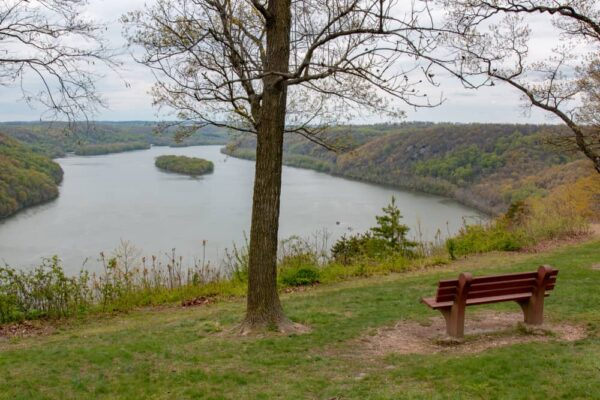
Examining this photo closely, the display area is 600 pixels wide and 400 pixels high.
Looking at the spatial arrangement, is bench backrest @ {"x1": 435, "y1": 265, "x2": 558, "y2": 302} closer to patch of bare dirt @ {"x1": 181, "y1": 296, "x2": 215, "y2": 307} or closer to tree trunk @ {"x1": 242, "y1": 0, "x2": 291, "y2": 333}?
tree trunk @ {"x1": 242, "y1": 0, "x2": 291, "y2": 333}

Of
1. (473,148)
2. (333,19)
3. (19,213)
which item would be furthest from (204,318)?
(473,148)

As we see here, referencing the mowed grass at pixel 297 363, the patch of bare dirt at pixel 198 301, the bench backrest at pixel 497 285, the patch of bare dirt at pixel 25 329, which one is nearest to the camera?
the mowed grass at pixel 297 363

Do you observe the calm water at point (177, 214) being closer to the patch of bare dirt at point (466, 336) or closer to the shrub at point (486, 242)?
the shrub at point (486, 242)

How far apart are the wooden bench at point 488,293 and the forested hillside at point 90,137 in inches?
144

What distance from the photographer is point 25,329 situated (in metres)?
7.25

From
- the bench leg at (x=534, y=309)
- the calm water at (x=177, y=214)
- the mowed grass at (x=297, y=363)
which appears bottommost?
the calm water at (x=177, y=214)

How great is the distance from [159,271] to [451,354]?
20.0 ft

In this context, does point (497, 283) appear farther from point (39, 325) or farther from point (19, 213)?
point (19, 213)

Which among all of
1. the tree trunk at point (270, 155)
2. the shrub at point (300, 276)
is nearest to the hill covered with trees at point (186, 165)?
the shrub at point (300, 276)

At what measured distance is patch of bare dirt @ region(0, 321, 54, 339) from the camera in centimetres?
700

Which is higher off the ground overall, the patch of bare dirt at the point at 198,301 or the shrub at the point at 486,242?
the shrub at the point at 486,242

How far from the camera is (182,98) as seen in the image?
6715 millimetres

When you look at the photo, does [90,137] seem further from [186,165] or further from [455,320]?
[186,165]

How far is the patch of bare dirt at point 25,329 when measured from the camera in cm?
700
